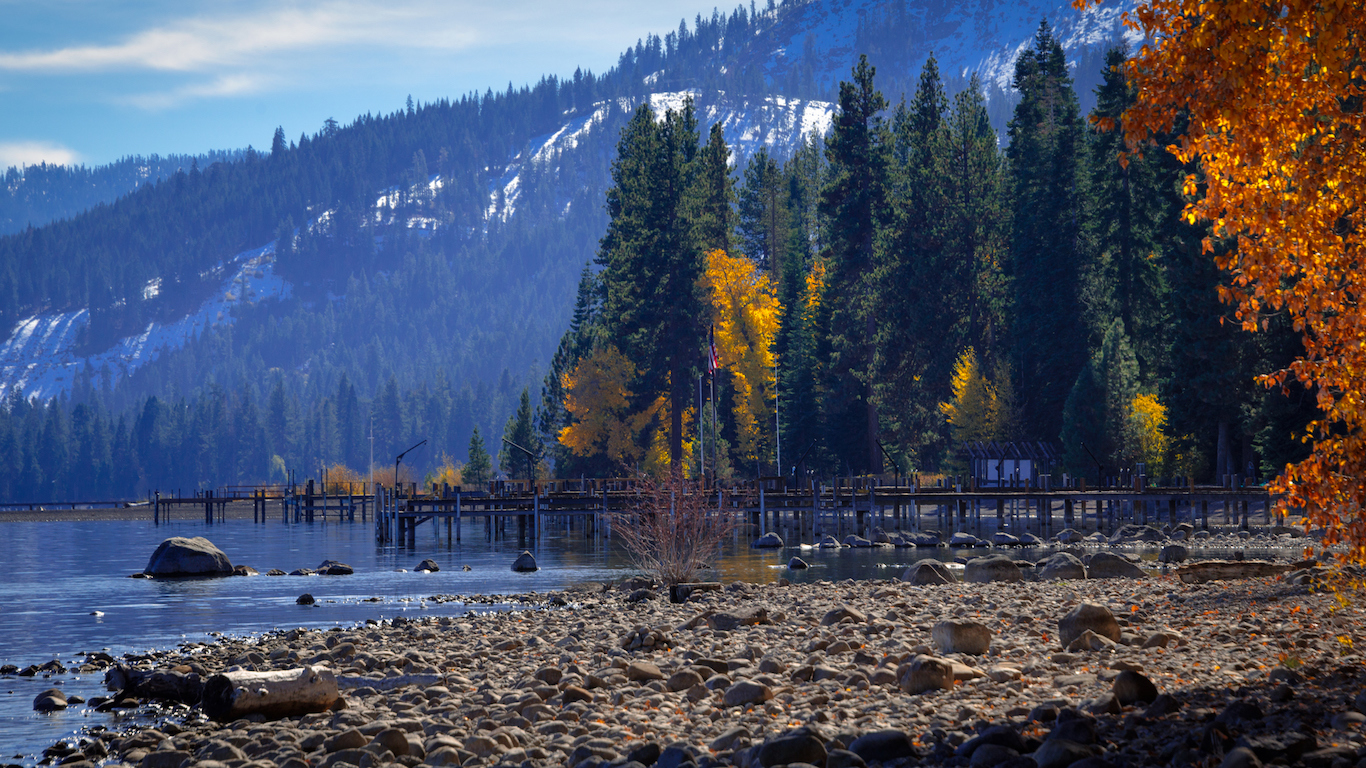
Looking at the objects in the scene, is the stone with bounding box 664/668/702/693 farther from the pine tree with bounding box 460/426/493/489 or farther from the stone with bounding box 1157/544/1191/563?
the pine tree with bounding box 460/426/493/489

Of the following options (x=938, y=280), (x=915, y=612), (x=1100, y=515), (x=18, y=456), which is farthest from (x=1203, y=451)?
(x=18, y=456)

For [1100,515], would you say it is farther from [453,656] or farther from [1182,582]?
[453,656]

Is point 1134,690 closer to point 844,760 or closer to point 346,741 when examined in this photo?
point 844,760

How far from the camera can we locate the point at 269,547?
5625cm

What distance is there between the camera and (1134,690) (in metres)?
8.73

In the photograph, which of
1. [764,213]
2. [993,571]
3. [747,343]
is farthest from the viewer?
[764,213]

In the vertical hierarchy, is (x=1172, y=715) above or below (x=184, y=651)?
above

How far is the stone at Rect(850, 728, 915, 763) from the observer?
8.10 m

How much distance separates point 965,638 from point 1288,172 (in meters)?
5.61

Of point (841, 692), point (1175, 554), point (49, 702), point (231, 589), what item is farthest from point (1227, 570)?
point (231, 589)

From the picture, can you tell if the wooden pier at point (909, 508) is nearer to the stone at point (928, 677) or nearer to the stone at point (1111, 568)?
the stone at point (1111, 568)

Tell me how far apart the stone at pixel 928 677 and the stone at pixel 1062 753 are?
2970 mm

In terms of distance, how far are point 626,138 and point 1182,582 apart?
71.2 meters

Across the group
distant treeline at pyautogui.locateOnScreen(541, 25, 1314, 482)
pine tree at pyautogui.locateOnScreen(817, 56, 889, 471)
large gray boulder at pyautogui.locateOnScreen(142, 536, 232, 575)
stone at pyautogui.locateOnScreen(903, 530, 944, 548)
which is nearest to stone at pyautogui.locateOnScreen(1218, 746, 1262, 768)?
large gray boulder at pyautogui.locateOnScreen(142, 536, 232, 575)
